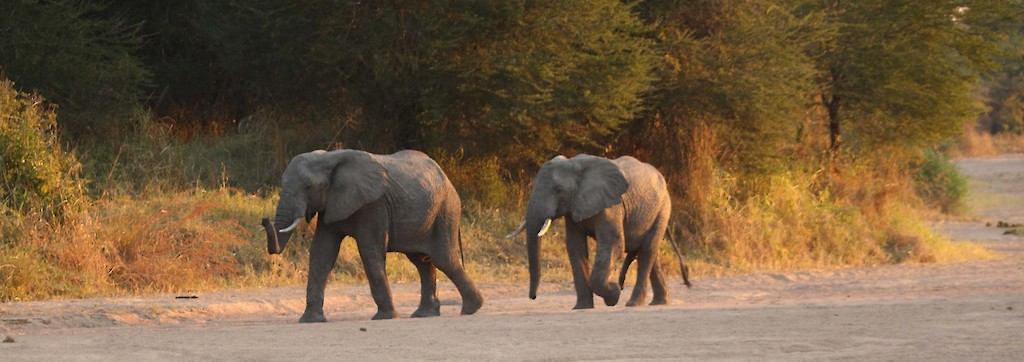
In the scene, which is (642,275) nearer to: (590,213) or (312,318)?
(590,213)

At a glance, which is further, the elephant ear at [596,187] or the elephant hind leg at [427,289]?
the elephant ear at [596,187]

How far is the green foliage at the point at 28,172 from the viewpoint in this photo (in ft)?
57.0

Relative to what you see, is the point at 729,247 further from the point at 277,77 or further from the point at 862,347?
the point at 862,347

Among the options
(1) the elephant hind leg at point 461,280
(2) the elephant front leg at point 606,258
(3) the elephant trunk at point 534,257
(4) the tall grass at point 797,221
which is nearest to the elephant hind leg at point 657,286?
(2) the elephant front leg at point 606,258

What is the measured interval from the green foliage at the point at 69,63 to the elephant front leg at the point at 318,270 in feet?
30.0

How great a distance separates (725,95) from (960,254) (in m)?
4.84

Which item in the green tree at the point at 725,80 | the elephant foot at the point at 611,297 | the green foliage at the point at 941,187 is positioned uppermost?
the green tree at the point at 725,80

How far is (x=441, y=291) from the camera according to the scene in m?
17.8

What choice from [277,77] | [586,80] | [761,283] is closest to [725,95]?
[586,80]

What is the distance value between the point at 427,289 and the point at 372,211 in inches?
47.3

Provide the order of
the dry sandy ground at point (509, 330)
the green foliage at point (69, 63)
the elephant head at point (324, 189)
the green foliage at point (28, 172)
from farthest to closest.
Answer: the green foliage at point (69, 63), the green foliage at point (28, 172), the elephant head at point (324, 189), the dry sandy ground at point (509, 330)

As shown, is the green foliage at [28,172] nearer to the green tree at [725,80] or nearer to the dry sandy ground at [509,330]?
the dry sandy ground at [509,330]

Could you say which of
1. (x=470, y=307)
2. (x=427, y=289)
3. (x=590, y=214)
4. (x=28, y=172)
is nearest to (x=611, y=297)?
(x=590, y=214)

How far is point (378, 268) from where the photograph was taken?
43.7 ft
